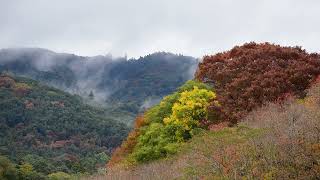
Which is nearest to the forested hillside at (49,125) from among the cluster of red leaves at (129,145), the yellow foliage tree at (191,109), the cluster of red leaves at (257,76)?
the cluster of red leaves at (129,145)

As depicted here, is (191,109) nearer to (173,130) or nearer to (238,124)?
(173,130)

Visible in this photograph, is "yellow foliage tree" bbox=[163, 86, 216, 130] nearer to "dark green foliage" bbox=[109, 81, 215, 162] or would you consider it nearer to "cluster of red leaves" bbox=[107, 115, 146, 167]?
"dark green foliage" bbox=[109, 81, 215, 162]

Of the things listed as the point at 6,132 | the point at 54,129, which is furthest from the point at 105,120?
the point at 6,132

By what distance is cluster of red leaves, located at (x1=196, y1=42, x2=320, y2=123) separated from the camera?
2500 centimetres

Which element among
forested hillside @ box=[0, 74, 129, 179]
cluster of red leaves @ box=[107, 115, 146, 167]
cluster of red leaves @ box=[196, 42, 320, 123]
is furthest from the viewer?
forested hillside @ box=[0, 74, 129, 179]

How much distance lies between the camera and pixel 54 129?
147500mm

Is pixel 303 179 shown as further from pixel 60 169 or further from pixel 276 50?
pixel 60 169

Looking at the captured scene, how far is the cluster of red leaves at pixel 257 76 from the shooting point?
25000 mm

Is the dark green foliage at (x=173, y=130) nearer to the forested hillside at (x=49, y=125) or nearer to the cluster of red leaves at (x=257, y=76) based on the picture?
the cluster of red leaves at (x=257, y=76)

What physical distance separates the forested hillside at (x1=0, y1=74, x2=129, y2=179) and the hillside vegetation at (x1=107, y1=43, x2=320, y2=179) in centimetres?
8819

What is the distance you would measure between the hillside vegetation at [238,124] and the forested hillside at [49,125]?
88.2 metres

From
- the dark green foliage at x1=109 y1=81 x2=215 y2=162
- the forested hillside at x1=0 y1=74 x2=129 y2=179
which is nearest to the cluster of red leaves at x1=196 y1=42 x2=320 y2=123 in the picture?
the dark green foliage at x1=109 y1=81 x2=215 y2=162

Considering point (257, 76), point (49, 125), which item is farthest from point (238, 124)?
point (49, 125)

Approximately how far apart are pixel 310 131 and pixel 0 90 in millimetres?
165898
